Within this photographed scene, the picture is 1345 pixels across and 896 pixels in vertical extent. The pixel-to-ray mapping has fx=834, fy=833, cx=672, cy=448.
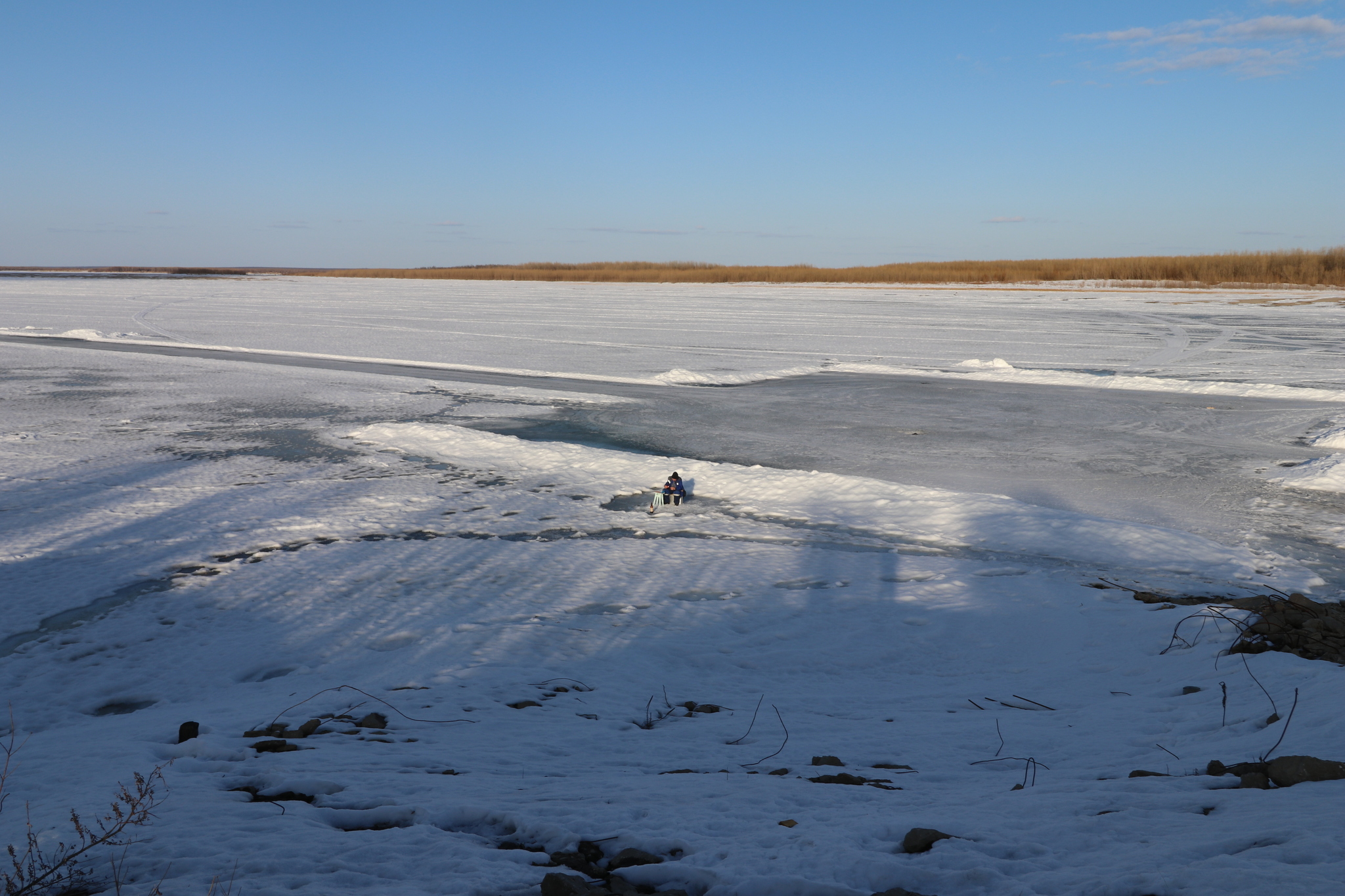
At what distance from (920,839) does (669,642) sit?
221 cm

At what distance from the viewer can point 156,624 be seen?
448 centimetres

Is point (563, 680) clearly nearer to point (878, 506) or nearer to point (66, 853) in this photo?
point (66, 853)

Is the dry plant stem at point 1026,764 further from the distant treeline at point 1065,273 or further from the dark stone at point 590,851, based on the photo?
the distant treeline at point 1065,273

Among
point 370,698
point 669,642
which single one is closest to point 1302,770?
point 669,642

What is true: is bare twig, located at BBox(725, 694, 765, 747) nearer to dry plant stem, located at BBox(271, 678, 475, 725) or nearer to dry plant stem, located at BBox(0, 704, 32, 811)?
dry plant stem, located at BBox(271, 678, 475, 725)

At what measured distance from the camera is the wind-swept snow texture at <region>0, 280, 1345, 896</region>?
2.30 m

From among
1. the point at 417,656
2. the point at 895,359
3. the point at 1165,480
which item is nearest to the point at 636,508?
the point at 417,656

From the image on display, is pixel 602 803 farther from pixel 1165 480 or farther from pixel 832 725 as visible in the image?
pixel 1165 480

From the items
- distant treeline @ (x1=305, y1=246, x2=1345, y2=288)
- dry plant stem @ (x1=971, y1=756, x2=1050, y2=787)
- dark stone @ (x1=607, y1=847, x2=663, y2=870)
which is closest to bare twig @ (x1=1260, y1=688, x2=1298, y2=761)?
dry plant stem @ (x1=971, y1=756, x2=1050, y2=787)

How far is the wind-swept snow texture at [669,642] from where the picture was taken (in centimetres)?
230

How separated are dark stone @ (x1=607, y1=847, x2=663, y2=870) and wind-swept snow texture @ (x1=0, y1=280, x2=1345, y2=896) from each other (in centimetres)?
5

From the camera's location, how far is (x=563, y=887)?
2.03m

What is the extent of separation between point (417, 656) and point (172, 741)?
120 cm

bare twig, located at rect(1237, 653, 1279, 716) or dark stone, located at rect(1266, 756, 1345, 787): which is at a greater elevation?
dark stone, located at rect(1266, 756, 1345, 787)
